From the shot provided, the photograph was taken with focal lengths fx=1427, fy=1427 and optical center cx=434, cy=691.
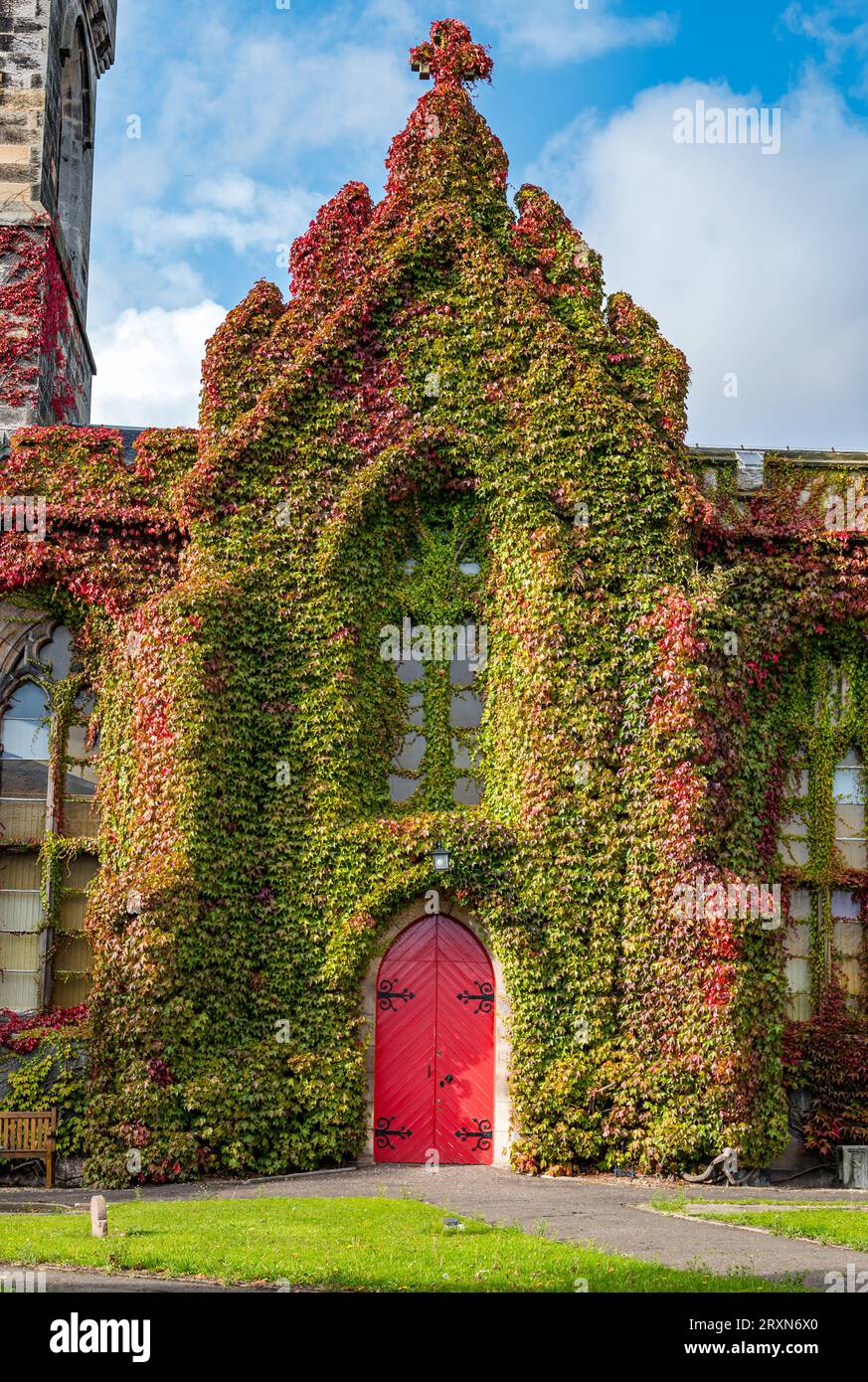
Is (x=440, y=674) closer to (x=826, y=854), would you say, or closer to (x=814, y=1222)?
A: (x=826, y=854)

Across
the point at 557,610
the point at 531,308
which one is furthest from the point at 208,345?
the point at 557,610

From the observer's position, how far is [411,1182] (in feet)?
50.1

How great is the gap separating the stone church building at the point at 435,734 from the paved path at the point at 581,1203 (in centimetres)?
69

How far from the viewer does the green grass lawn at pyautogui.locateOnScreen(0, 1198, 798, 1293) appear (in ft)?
30.7

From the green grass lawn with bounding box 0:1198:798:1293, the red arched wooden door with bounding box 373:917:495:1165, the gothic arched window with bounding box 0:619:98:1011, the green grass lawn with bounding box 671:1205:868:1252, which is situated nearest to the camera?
the green grass lawn with bounding box 0:1198:798:1293

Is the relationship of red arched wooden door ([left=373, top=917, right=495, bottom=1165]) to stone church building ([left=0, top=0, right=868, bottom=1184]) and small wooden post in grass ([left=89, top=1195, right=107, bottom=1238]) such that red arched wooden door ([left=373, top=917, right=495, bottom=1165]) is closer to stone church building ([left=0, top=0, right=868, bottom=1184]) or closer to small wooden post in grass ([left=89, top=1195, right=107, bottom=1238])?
stone church building ([left=0, top=0, right=868, bottom=1184])

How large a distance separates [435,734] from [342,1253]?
8.80 metres

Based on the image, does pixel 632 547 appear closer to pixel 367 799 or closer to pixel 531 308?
pixel 531 308

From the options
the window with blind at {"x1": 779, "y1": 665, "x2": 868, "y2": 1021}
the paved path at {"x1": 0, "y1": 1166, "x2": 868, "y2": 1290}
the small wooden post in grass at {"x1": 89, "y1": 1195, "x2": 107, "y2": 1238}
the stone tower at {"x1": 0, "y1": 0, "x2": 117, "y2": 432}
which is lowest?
the paved path at {"x1": 0, "y1": 1166, "x2": 868, "y2": 1290}

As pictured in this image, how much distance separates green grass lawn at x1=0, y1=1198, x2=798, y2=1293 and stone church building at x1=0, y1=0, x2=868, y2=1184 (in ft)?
13.1

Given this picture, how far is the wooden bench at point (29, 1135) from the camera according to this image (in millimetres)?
16031

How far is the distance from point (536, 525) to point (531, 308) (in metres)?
2.99

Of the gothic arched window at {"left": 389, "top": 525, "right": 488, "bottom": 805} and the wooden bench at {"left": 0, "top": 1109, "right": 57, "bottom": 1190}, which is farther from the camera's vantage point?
the gothic arched window at {"left": 389, "top": 525, "right": 488, "bottom": 805}

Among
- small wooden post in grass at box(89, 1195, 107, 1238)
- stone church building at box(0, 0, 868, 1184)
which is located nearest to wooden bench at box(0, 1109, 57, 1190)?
stone church building at box(0, 0, 868, 1184)
